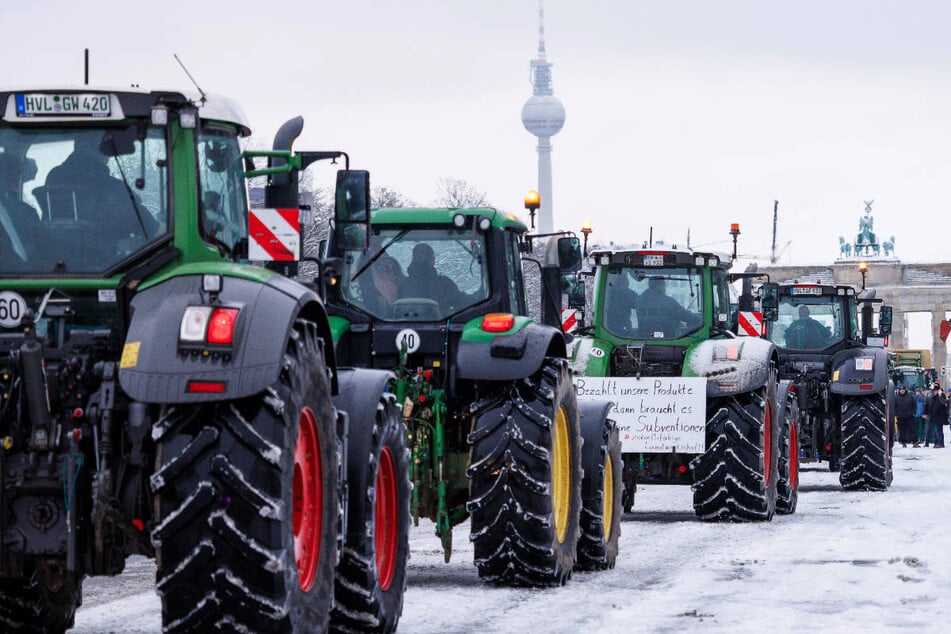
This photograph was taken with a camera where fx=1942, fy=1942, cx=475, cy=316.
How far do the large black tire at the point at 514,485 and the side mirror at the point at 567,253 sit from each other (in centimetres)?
115

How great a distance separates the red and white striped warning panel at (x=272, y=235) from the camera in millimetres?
7984

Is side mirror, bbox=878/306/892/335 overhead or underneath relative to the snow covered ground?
overhead

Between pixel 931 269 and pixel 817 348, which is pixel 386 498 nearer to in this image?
pixel 817 348

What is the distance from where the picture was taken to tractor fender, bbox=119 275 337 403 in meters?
6.67

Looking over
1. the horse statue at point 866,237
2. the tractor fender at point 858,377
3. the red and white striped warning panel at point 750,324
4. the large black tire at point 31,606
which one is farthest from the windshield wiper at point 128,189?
the horse statue at point 866,237

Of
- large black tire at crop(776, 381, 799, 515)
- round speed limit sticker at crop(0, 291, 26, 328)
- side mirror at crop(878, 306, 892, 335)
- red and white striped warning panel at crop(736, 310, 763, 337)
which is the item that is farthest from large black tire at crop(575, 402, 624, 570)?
side mirror at crop(878, 306, 892, 335)

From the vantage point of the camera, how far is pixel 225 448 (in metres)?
6.68

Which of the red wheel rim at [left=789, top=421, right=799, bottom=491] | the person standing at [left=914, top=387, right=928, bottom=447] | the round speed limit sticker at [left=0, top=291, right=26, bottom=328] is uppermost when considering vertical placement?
the round speed limit sticker at [left=0, top=291, right=26, bottom=328]

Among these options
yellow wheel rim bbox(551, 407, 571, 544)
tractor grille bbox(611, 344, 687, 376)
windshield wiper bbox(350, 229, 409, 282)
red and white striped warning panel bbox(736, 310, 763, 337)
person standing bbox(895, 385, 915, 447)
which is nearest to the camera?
yellow wheel rim bbox(551, 407, 571, 544)

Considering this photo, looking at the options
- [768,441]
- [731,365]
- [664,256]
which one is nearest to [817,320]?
[768,441]

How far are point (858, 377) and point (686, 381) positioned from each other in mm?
6804

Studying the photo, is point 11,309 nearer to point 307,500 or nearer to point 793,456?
point 307,500

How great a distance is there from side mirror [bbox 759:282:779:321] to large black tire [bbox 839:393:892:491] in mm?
1886

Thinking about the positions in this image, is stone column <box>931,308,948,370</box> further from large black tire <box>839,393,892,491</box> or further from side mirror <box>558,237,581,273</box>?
side mirror <box>558,237,581,273</box>
